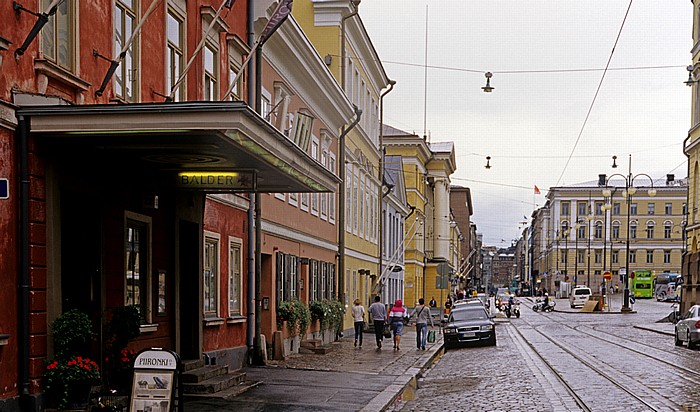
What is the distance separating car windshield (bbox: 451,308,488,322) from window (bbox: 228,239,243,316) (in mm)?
15363

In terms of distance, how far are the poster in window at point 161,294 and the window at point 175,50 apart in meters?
3.04

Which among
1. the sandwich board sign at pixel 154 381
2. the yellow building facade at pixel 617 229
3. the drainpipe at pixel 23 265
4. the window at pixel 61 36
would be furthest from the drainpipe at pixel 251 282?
the yellow building facade at pixel 617 229

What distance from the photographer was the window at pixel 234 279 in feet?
67.1

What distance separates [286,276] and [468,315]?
458 inches

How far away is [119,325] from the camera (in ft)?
43.1

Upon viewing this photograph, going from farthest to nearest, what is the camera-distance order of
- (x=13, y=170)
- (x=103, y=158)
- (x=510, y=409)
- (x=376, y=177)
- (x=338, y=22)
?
(x=376, y=177), (x=338, y=22), (x=510, y=409), (x=103, y=158), (x=13, y=170)

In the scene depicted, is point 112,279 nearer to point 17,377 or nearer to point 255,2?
point 17,377

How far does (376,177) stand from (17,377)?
36.5m

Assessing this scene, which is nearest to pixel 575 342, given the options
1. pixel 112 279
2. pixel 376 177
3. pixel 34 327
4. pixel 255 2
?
pixel 376 177

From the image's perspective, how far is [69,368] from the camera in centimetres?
1120

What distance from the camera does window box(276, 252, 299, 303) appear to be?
25253 millimetres

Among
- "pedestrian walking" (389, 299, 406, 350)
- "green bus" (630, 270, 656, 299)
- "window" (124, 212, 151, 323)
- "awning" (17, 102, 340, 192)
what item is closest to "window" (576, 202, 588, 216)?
"green bus" (630, 270, 656, 299)

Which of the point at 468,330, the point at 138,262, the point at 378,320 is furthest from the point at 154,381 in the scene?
the point at 468,330

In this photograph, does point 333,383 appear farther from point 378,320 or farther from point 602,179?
point 602,179
